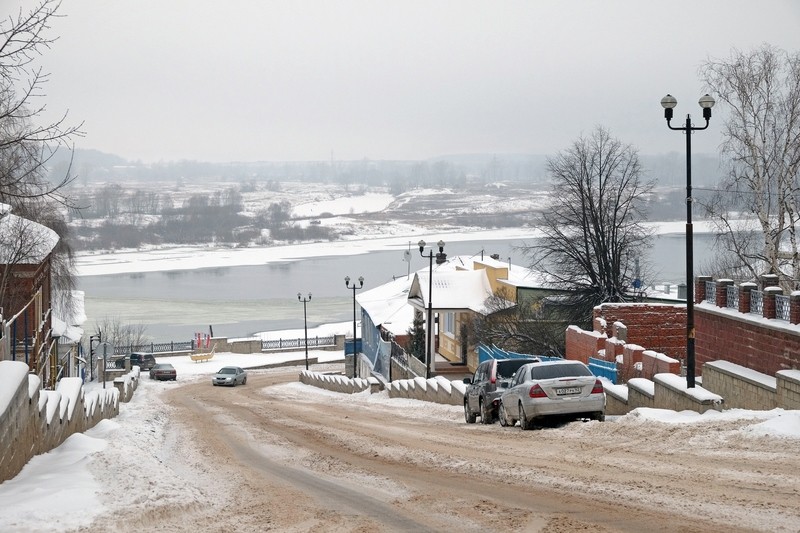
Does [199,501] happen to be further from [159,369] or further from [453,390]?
[159,369]

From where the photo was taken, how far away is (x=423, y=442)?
54.0ft

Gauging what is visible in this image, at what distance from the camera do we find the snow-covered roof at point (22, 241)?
27641 mm

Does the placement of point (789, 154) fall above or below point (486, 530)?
above

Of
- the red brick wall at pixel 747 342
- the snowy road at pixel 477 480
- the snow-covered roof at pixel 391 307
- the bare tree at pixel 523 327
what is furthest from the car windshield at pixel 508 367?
the snow-covered roof at pixel 391 307

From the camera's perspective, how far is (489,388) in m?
21.7

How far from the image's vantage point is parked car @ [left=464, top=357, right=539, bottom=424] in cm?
2147

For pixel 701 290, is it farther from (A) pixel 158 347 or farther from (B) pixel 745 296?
(A) pixel 158 347

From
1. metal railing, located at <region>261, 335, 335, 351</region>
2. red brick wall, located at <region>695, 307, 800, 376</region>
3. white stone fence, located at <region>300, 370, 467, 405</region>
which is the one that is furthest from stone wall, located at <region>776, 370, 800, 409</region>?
metal railing, located at <region>261, 335, 335, 351</region>

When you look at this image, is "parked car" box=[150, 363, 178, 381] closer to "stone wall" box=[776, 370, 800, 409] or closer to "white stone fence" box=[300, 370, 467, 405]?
"white stone fence" box=[300, 370, 467, 405]

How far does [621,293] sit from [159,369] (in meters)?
29.2

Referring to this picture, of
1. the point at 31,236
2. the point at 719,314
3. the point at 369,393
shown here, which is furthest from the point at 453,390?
the point at 31,236

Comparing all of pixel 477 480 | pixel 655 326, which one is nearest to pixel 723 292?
pixel 655 326

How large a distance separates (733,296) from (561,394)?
24.6 ft

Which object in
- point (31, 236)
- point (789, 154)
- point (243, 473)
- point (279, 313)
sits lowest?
point (279, 313)
